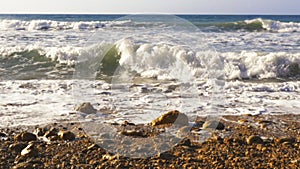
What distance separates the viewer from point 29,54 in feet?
43.5

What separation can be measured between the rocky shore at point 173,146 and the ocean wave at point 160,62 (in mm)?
3914

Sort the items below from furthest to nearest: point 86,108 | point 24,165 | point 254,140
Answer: point 86,108
point 254,140
point 24,165

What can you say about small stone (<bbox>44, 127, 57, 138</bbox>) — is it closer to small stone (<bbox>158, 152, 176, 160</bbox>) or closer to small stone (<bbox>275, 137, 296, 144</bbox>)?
small stone (<bbox>158, 152, 176, 160</bbox>)

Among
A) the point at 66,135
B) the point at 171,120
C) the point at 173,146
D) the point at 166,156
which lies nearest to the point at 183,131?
the point at 171,120

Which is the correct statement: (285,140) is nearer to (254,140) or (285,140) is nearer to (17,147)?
(254,140)

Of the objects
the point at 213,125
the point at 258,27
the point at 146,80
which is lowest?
the point at 146,80

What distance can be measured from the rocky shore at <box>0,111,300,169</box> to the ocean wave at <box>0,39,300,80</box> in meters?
3.91

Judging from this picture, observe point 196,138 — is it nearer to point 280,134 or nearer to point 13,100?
point 280,134

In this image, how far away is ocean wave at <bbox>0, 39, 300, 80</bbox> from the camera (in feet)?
32.1

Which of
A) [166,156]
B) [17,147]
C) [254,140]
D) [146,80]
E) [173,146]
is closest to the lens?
[166,156]

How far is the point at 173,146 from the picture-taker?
428 cm

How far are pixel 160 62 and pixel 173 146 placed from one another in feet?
21.9

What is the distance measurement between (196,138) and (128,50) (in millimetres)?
7721

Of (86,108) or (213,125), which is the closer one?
(213,125)
